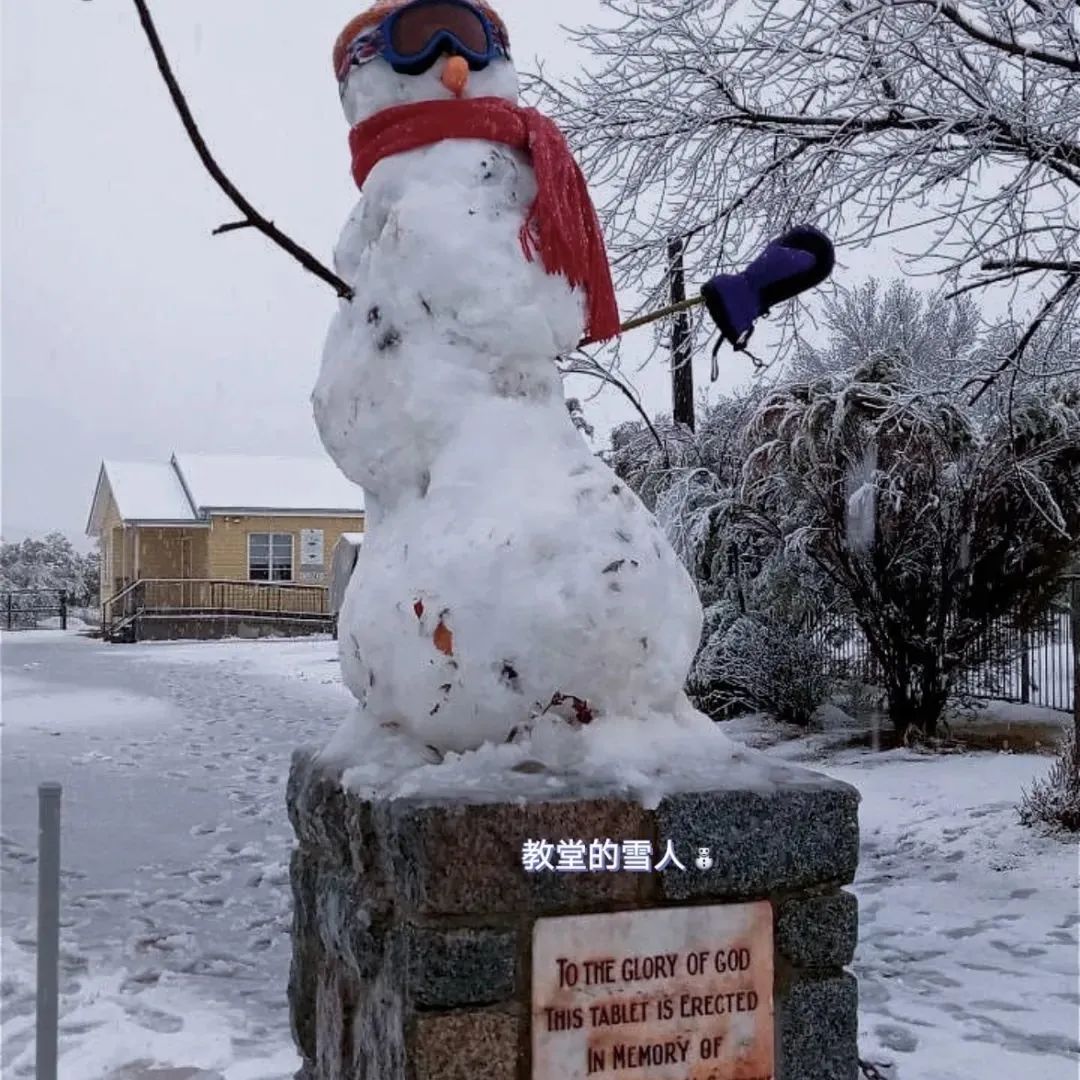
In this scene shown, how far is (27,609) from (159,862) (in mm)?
27768

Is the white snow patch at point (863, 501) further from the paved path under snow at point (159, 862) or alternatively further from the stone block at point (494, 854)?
the stone block at point (494, 854)

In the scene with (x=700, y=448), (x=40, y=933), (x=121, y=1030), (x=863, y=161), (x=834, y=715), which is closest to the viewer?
(x=40, y=933)

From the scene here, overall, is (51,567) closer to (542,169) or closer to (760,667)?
(760,667)

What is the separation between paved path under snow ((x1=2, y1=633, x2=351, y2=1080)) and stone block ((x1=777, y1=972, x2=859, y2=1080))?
4.57 feet

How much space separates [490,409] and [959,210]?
15.5 feet

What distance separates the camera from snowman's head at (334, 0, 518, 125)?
2.77 meters

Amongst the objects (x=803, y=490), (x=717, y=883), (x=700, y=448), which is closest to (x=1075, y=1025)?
(x=717, y=883)

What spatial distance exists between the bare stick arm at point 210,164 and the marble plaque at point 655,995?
150 cm

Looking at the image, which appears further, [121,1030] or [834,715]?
[834,715]

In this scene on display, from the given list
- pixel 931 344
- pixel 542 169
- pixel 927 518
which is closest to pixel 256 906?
pixel 542 169

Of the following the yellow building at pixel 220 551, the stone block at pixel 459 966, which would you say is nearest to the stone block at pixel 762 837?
the stone block at pixel 459 966

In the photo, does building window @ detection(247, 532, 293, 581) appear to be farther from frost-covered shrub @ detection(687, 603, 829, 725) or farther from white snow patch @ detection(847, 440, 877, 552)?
white snow patch @ detection(847, 440, 877, 552)

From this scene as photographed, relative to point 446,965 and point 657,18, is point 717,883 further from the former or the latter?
point 657,18

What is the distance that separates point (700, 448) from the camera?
12039 millimetres
